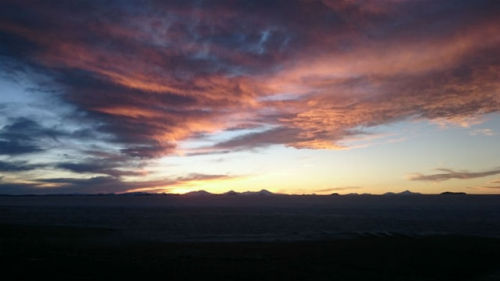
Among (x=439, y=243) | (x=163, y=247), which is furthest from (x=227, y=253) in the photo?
(x=439, y=243)

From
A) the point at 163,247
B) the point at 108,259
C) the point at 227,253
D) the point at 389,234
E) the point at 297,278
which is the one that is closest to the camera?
the point at 297,278

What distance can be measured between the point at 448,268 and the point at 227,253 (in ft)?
50.6

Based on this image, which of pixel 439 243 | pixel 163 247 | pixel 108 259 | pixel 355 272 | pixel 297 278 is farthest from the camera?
pixel 439 243

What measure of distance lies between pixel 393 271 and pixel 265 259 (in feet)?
27.9

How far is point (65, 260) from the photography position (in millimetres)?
24219

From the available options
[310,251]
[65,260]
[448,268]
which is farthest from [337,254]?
[65,260]

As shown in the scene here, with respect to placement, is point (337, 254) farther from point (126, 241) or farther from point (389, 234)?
point (126, 241)

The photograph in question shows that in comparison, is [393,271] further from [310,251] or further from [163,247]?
[163,247]

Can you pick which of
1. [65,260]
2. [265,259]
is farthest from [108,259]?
[265,259]

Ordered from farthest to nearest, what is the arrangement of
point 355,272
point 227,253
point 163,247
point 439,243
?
point 439,243 < point 163,247 < point 227,253 < point 355,272

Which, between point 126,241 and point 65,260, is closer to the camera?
point 65,260

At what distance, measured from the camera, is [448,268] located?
79.2ft

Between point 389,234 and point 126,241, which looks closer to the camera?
point 126,241

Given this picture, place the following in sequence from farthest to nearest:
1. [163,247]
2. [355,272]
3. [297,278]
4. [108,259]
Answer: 1. [163,247]
2. [108,259]
3. [355,272]
4. [297,278]
